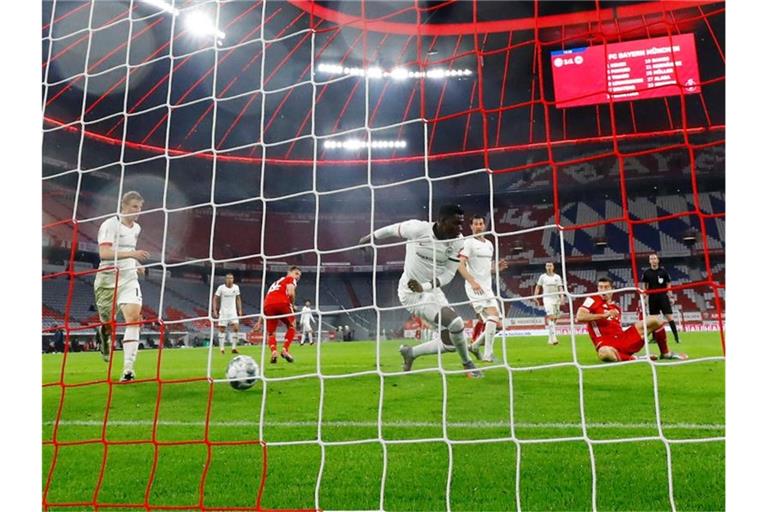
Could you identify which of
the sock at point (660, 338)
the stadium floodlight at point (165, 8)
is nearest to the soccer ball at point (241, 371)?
the stadium floodlight at point (165, 8)

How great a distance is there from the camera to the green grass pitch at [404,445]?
2.65 m

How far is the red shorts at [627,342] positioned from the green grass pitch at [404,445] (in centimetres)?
22

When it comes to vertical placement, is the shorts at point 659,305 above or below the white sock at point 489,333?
above

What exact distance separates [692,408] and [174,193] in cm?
1991

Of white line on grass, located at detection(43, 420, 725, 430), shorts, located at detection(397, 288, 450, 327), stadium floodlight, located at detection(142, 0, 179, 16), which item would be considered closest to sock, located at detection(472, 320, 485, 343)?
shorts, located at detection(397, 288, 450, 327)

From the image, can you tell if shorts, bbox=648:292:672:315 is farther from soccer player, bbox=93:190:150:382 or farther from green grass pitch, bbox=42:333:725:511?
soccer player, bbox=93:190:150:382

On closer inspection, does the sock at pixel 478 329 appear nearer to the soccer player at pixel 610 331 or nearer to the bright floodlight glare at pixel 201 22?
the soccer player at pixel 610 331

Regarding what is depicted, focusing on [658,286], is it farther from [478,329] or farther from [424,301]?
[424,301]

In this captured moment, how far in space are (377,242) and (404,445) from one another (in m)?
11.9

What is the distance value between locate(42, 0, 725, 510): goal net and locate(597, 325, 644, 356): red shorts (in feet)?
1.12

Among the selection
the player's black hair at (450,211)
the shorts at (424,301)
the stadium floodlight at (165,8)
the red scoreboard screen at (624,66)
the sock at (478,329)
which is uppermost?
the red scoreboard screen at (624,66)

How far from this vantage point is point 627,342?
226 inches

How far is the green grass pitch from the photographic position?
265 cm

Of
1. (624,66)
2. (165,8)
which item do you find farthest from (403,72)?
(165,8)
